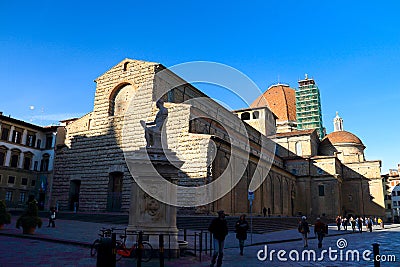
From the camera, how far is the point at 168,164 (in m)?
9.62

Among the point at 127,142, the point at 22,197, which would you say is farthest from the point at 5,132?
the point at 127,142

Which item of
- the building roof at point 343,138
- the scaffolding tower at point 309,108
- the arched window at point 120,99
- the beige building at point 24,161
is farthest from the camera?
the scaffolding tower at point 309,108

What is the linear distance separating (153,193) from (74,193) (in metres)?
24.6

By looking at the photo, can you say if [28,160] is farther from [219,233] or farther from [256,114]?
[219,233]

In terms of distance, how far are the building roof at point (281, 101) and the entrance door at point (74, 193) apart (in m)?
44.9

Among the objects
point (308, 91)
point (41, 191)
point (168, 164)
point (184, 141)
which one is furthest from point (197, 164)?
point (308, 91)

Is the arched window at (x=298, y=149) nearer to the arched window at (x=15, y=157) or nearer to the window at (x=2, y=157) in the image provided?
the arched window at (x=15, y=157)

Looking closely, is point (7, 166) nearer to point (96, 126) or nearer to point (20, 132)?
point (20, 132)

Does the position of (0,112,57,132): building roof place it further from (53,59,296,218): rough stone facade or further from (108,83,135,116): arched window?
(108,83,135,116): arched window

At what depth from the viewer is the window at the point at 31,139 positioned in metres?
41.3

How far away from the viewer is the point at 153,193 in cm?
959

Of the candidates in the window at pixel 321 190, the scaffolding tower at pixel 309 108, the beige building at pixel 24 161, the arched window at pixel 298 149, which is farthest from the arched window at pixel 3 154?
the scaffolding tower at pixel 309 108

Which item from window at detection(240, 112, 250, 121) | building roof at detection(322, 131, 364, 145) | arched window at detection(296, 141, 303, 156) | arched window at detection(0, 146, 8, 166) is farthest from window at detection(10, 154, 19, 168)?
building roof at detection(322, 131, 364, 145)

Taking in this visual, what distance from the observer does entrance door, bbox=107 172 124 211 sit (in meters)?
28.5
